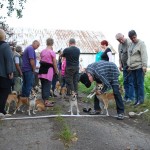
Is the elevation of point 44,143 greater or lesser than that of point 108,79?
lesser

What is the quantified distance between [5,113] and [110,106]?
11.2 ft

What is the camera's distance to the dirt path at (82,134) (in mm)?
6656

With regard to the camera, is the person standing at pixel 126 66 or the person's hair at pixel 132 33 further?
the person standing at pixel 126 66

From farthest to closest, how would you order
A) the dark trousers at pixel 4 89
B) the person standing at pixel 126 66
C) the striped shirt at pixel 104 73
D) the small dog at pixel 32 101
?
1. the person standing at pixel 126 66
2. the small dog at pixel 32 101
3. the dark trousers at pixel 4 89
4. the striped shirt at pixel 104 73

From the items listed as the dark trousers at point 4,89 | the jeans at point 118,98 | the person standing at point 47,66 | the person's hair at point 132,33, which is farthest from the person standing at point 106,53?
the dark trousers at point 4,89

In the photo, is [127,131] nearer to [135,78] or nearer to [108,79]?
→ [108,79]

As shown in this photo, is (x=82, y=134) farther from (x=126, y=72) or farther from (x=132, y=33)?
(x=126, y=72)

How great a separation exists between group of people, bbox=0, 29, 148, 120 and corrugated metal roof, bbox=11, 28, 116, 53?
90.8 ft

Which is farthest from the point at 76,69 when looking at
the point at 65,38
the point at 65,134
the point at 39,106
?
the point at 65,38

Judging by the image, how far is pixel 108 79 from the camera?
891 cm

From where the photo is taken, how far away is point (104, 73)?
874 cm

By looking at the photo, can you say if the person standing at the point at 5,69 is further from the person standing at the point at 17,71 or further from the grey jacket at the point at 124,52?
the grey jacket at the point at 124,52

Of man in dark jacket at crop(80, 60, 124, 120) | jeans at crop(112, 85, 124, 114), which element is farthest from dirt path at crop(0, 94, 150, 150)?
man in dark jacket at crop(80, 60, 124, 120)

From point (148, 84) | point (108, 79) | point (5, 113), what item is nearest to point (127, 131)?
point (108, 79)
